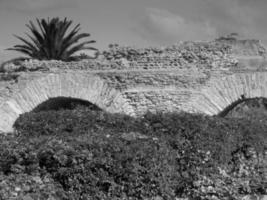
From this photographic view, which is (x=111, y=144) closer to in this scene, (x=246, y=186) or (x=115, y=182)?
(x=115, y=182)

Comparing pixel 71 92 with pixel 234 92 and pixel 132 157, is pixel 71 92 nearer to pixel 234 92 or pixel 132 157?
pixel 234 92

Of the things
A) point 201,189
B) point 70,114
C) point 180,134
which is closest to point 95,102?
point 70,114

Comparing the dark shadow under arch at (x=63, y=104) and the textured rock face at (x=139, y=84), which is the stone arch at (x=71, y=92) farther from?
the dark shadow under arch at (x=63, y=104)

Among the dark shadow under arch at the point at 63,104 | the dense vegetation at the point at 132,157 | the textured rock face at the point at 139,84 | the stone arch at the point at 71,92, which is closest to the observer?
the dense vegetation at the point at 132,157

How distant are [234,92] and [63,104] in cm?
355

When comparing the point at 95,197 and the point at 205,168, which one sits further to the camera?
the point at 205,168

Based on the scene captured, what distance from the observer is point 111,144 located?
8141 millimetres

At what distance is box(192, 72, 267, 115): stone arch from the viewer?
1240 centimetres

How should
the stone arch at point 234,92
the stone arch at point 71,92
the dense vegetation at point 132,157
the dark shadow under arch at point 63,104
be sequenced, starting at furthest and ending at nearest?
the stone arch at point 234,92 < the dark shadow under arch at point 63,104 < the stone arch at point 71,92 < the dense vegetation at point 132,157

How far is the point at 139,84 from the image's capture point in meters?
12.5

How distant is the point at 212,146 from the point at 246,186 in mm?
818

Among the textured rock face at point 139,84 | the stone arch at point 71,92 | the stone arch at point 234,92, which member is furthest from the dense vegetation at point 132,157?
the stone arch at point 234,92

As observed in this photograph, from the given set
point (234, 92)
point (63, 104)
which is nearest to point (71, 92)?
point (63, 104)

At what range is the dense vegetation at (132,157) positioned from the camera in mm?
7762
